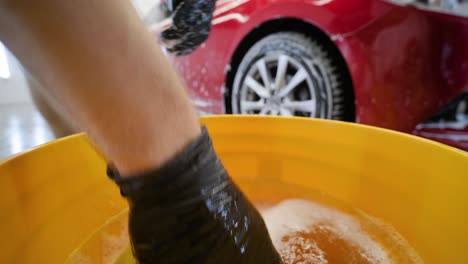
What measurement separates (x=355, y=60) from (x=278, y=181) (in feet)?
1.47

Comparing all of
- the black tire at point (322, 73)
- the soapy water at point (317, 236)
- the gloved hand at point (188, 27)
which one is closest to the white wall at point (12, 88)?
the gloved hand at point (188, 27)

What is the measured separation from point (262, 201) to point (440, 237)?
0.35m

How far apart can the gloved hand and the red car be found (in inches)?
2.0

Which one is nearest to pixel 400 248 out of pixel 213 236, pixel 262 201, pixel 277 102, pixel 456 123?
pixel 262 201

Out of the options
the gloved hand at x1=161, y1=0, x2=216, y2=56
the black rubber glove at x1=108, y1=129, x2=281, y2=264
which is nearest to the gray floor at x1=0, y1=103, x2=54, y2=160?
the gloved hand at x1=161, y1=0, x2=216, y2=56

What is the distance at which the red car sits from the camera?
921 mm

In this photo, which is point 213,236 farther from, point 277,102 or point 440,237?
point 277,102

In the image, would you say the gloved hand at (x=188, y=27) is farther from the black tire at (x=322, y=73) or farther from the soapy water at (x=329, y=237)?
the soapy water at (x=329, y=237)

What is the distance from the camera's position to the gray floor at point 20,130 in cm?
144

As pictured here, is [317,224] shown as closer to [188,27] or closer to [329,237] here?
[329,237]

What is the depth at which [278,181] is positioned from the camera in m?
0.81

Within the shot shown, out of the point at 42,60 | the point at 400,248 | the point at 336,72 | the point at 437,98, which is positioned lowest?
the point at 400,248

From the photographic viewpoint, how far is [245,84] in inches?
48.6

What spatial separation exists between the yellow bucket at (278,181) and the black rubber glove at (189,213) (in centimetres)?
28
